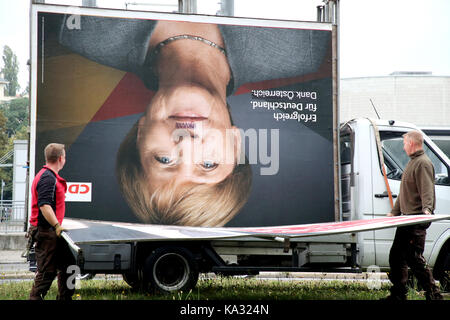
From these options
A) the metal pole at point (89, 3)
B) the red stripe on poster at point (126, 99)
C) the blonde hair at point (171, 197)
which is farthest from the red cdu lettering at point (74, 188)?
the metal pole at point (89, 3)

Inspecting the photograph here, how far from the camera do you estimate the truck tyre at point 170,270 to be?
7.62 metres

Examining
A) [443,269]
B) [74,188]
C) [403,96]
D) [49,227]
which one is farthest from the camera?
[403,96]

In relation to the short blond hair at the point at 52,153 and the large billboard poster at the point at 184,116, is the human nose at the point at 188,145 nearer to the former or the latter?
the large billboard poster at the point at 184,116

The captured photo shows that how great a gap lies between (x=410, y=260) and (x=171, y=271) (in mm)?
2930

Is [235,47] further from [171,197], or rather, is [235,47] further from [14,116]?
[14,116]

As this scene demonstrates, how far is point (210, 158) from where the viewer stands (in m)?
7.92

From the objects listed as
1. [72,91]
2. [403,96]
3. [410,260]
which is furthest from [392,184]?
[403,96]

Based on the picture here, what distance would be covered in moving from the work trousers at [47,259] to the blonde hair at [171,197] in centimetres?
180

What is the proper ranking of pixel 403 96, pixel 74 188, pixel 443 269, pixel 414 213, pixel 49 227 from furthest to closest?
pixel 403 96 → pixel 443 269 → pixel 74 188 → pixel 414 213 → pixel 49 227

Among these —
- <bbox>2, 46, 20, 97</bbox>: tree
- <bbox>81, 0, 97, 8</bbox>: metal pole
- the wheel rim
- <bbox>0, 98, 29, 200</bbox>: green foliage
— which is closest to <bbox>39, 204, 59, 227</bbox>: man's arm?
the wheel rim

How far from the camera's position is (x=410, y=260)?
680 centimetres
